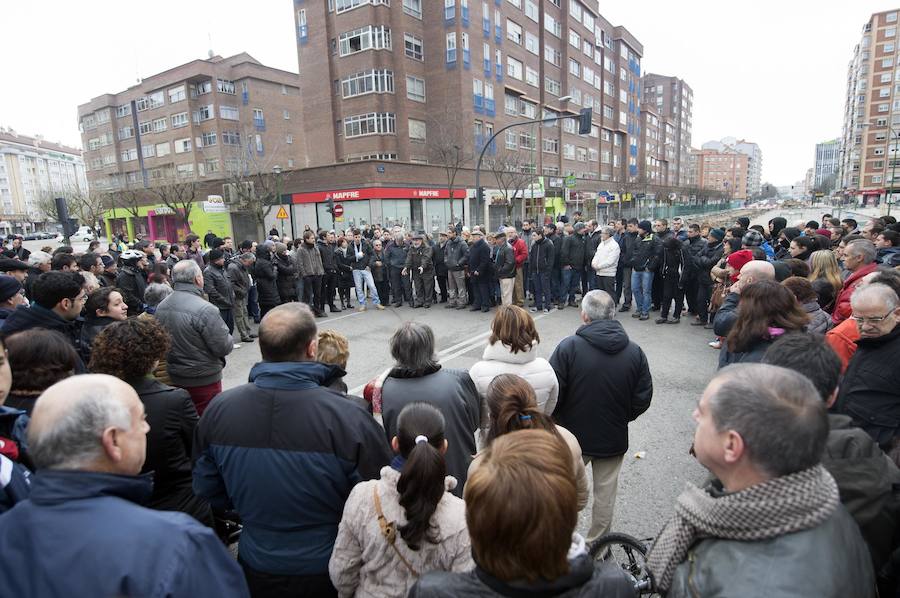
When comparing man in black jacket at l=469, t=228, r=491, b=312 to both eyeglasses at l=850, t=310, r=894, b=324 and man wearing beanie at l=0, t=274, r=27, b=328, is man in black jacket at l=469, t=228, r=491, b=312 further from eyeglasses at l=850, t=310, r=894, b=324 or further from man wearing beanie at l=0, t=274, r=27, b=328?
eyeglasses at l=850, t=310, r=894, b=324

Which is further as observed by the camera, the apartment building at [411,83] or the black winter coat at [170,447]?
the apartment building at [411,83]

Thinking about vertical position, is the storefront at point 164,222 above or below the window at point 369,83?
below

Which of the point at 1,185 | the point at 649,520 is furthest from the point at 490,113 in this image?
the point at 1,185

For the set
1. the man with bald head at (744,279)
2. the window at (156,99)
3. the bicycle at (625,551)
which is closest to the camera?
the bicycle at (625,551)

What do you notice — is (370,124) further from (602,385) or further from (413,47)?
(602,385)

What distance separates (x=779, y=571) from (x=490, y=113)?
41.9 metres

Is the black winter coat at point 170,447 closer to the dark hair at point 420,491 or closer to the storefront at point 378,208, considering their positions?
the dark hair at point 420,491

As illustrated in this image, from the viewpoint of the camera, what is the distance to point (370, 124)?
115 feet

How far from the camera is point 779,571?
1.18 meters

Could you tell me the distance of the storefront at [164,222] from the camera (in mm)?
37094

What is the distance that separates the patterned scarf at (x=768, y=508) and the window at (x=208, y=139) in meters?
56.3

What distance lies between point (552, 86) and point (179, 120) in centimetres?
3943

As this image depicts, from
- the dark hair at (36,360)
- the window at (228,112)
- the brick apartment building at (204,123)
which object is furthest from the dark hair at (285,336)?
the window at (228,112)

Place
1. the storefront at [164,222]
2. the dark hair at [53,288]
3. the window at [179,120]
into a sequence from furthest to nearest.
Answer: the window at [179,120]
the storefront at [164,222]
the dark hair at [53,288]
